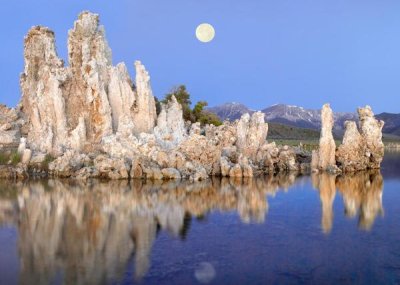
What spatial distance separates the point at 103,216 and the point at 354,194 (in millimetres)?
22938

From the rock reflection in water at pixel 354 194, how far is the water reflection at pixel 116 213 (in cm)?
7

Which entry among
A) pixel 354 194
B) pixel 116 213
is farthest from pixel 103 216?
pixel 354 194

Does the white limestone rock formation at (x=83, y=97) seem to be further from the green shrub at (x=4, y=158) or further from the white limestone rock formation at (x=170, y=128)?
the green shrub at (x=4, y=158)

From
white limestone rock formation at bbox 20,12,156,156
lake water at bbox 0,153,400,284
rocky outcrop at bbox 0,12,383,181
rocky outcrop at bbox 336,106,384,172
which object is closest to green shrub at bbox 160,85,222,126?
rocky outcrop at bbox 0,12,383,181

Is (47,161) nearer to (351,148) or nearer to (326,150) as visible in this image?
(326,150)

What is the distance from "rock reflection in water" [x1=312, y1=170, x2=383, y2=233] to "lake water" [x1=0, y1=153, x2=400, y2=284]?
0.43 feet

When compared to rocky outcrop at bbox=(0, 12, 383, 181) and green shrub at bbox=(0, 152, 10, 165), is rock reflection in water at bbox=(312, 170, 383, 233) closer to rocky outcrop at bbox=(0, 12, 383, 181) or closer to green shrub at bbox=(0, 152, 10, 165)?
rocky outcrop at bbox=(0, 12, 383, 181)

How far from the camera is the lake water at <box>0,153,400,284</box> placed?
18734 mm

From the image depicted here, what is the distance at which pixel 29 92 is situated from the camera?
6328cm

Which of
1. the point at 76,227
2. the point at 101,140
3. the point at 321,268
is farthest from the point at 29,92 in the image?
the point at 321,268

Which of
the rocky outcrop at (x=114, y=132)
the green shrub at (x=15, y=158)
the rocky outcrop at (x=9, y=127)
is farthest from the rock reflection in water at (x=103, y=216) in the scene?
the rocky outcrop at (x=9, y=127)

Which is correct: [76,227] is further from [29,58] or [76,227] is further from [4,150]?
[29,58]

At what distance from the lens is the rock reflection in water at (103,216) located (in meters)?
Result: 19.6

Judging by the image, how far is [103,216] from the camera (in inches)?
1197
